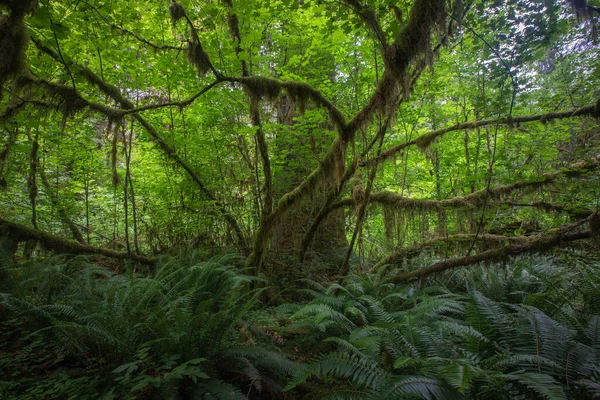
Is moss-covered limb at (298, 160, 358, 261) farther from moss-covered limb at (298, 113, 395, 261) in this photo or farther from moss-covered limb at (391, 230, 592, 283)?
moss-covered limb at (391, 230, 592, 283)

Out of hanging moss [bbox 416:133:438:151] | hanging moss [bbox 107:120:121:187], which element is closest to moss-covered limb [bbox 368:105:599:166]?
hanging moss [bbox 416:133:438:151]

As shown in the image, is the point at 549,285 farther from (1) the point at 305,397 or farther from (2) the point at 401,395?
(1) the point at 305,397

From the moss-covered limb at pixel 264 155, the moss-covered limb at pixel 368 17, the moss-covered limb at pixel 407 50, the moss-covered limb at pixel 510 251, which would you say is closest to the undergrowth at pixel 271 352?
the moss-covered limb at pixel 510 251

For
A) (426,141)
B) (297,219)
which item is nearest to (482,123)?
(426,141)

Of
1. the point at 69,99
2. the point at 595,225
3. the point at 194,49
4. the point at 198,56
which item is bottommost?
the point at 595,225

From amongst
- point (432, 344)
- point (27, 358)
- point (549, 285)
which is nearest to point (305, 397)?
point (432, 344)

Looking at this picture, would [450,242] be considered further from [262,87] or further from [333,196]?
[262,87]

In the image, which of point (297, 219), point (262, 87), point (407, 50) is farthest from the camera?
point (297, 219)

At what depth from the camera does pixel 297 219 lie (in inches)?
268

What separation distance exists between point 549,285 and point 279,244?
4.59 meters

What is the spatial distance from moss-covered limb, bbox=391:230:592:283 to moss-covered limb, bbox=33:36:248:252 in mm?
3577

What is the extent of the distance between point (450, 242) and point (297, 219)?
317 centimetres

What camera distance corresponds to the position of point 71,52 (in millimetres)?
5195

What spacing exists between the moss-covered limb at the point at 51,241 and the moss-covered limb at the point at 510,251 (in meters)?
5.23
